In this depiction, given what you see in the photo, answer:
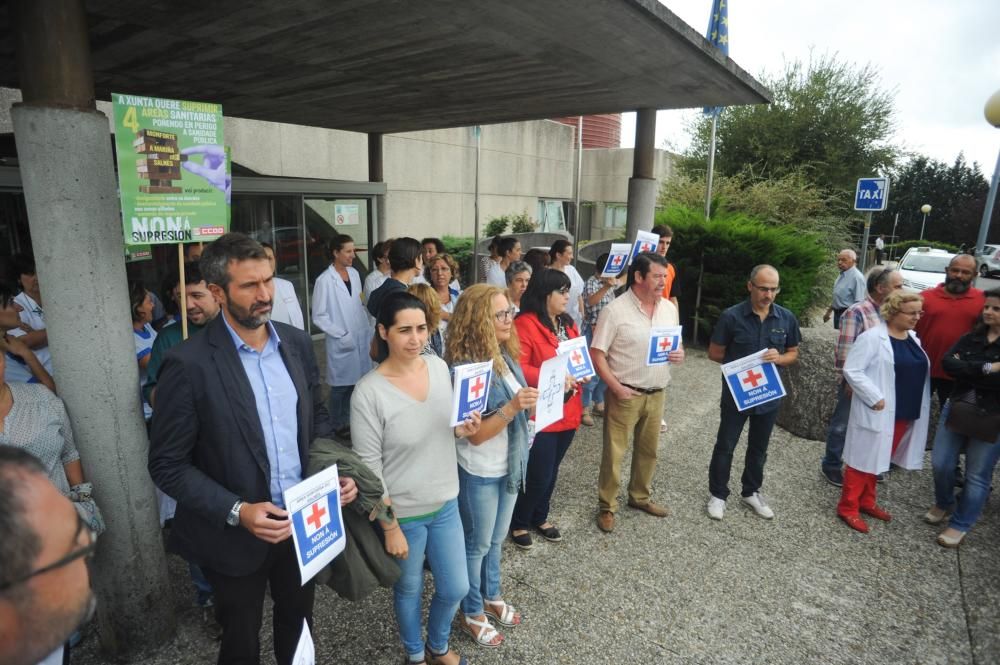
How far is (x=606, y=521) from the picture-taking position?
14.4 feet

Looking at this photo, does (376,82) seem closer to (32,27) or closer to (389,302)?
(32,27)

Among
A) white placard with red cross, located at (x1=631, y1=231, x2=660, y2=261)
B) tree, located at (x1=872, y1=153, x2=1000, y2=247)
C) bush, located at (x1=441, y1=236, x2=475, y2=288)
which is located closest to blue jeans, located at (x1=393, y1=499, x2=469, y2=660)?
white placard with red cross, located at (x1=631, y1=231, x2=660, y2=261)

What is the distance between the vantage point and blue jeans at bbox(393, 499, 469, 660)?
8.68 ft

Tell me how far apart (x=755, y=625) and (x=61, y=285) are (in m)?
4.20

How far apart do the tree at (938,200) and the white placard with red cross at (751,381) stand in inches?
2118

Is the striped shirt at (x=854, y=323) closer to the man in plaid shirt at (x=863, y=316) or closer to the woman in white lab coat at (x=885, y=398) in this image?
the man in plaid shirt at (x=863, y=316)

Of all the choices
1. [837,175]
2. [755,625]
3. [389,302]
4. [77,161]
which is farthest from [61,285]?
[837,175]

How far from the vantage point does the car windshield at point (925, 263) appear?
18.3 meters

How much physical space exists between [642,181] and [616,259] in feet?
6.63

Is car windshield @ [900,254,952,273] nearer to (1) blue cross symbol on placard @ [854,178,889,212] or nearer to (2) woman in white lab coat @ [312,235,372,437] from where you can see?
(1) blue cross symbol on placard @ [854,178,889,212]

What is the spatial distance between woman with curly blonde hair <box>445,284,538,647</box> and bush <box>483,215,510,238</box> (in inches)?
711

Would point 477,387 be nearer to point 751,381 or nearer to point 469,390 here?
point 469,390

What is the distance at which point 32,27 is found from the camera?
8.08 ft

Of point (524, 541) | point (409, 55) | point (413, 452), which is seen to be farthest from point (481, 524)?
point (409, 55)
